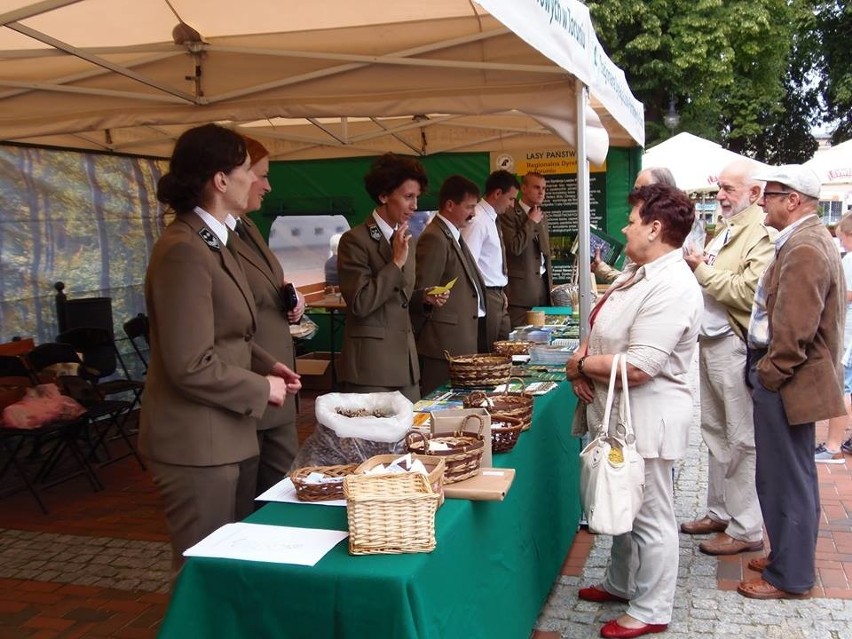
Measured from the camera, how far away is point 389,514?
1948mm

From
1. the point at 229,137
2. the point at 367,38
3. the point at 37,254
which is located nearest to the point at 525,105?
the point at 367,38

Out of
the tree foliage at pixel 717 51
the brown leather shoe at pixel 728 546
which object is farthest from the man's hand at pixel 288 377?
the tree foliage at pixel 717 51

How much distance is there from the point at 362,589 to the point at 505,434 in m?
1.04

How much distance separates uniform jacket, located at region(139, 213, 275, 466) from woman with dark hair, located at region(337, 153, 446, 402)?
1366 mm

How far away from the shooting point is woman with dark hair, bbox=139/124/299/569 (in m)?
2.34

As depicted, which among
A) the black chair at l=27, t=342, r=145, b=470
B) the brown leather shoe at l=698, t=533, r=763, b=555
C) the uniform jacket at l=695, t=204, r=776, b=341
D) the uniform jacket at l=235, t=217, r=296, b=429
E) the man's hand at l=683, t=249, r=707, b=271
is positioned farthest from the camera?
the black chair at l=27, t=342, r=145, b=470

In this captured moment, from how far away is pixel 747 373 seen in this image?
3.81 m

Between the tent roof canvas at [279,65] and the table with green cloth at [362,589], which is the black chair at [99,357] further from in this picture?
the table with green cloth at [362,589]

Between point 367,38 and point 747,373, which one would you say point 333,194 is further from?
point 747,373

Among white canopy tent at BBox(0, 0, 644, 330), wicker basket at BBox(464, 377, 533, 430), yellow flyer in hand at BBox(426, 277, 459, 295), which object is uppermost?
white canopy tent at BBox(0, 0, 644, 330)

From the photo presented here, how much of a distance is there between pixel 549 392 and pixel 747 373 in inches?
35.2

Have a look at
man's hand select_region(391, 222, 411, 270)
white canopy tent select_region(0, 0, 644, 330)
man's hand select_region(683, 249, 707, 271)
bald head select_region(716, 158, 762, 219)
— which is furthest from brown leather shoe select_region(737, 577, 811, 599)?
man's hand select_region(391, 222, 411, 270)

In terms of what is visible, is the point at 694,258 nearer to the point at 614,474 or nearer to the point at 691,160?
the point at 614,474

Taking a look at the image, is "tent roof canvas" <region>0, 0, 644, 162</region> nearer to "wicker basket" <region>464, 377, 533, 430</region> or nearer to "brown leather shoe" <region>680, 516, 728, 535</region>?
"wicker basket" <region>464, 377, 533, 430</region>
